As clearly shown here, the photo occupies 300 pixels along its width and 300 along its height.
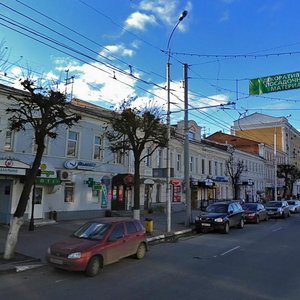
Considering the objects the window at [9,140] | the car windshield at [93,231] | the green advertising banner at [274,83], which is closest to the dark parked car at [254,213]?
the green advertising banner at [274,83]

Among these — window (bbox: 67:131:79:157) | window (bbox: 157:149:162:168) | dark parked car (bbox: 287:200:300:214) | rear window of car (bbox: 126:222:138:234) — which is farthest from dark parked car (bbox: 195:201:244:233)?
dark parked car (bbox: 287:200:300:214)

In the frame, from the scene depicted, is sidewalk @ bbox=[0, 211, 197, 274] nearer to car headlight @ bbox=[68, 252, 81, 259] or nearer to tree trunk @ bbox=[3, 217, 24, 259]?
tree trunk @ bbox=[3, 217, 24, 259]

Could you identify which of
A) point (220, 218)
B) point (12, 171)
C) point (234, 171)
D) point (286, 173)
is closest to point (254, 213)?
point (220, 218)

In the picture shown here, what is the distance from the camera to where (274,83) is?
16875 mm

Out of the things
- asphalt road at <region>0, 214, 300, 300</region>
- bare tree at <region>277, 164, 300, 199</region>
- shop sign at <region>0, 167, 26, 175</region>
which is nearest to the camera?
asphalt road at <region>0, 214, 300, 300</region>

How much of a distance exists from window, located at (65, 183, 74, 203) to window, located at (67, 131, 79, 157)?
200 cm

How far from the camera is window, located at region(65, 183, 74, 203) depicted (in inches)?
969

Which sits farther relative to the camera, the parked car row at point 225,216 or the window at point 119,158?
the window at point 119,158

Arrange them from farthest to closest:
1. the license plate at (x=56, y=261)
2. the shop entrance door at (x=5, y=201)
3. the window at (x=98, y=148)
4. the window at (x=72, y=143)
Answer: the window at (x=98, y=148)
the window at (x=72, y=143)
the shop entrance door at (x=5, y=201)
the license plate at (x=56, y=261)

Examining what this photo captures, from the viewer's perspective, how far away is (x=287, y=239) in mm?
18406

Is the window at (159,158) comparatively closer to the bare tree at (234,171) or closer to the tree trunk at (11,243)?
the bare tree at (234,171)

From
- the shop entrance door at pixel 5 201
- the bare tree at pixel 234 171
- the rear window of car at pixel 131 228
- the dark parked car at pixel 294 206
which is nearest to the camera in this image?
the rear window of car at pixel 131 228

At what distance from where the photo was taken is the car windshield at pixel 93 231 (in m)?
11.6

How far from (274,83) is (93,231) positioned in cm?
1033
